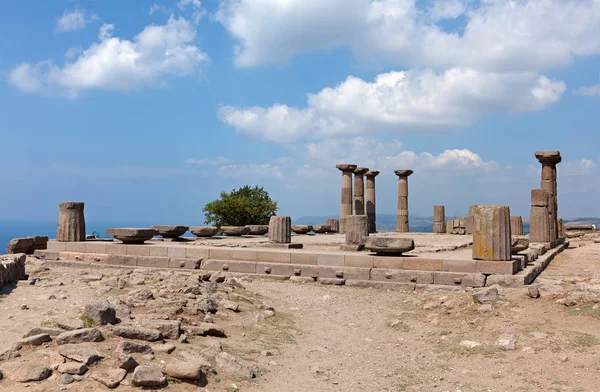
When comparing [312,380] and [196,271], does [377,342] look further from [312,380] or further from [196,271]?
[196,271]

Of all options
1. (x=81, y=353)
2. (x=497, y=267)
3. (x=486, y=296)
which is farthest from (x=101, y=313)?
(x=497, y=267)

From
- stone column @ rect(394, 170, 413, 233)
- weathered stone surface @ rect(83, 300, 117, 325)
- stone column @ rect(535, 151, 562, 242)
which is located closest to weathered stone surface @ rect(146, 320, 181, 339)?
weathered stone surface @ rect(83, 300, 117, 325)

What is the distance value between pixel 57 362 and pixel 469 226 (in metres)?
25.9

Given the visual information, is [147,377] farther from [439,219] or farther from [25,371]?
[439,219]

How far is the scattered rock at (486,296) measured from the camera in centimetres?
932

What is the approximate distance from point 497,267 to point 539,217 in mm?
10198

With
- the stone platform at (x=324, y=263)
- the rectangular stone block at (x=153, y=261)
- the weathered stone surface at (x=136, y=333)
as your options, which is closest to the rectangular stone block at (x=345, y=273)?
the stone platform at (x=324, y=263)

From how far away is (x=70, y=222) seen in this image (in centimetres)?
1683

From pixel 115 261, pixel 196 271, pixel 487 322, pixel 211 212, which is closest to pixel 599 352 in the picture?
pixel 487 322

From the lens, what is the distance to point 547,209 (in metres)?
20.1

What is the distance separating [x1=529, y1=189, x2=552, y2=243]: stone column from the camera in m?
20.0

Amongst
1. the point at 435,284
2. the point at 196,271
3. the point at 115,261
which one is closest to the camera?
the point at 435,284

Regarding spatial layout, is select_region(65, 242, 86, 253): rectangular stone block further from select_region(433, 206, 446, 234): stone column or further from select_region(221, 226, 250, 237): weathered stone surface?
select_region(433, 206, 446, 234): stone column

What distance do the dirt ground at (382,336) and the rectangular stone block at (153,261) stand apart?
146 inches
